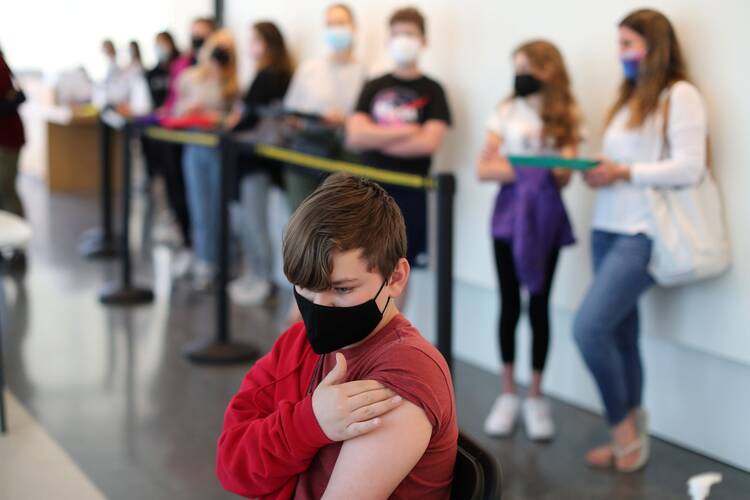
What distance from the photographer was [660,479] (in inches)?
133

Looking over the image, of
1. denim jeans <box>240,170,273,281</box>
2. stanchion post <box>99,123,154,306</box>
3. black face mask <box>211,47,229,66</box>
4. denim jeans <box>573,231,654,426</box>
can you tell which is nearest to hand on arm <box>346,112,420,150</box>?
denim jeans <box>573,231,654,426</box>

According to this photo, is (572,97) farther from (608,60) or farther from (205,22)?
(205,22)

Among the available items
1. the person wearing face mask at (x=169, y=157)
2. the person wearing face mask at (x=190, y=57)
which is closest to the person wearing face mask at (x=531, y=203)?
the person wearing face mask at (x=190, y=57)

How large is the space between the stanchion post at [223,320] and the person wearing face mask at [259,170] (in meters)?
0.90

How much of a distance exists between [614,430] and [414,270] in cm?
151

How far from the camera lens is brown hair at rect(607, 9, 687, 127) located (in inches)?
130

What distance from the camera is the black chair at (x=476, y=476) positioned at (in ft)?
5.15

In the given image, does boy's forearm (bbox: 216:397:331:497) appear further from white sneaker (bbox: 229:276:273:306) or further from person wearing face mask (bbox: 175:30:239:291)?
person wearing face mask (bbox: 175:30:239:291)

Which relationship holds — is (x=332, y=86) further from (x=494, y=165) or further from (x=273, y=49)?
(x=494, y=165)

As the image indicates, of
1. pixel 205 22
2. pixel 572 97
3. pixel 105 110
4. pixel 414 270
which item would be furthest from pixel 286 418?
pixel 105 110

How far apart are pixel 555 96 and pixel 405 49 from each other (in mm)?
879

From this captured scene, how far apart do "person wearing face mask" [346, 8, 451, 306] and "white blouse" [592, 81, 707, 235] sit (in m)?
0.97

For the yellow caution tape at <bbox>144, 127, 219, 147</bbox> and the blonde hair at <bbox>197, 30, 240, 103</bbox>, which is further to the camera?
the blonde hair at <bbox>197, 30, 240, 103</bbox>

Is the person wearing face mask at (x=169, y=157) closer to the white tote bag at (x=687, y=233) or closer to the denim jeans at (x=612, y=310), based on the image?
the denim jeans at (x=612, y=310)
